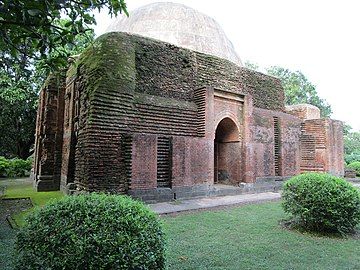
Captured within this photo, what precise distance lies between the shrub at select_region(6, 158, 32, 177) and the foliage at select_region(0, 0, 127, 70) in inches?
687

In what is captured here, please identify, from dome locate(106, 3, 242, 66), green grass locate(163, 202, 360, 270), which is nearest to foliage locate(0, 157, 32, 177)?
dome locate(106, 3, 242, 66)

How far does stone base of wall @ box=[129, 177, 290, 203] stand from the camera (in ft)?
28.6

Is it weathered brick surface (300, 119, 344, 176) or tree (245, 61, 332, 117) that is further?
tree (245, 61, 332, 117)

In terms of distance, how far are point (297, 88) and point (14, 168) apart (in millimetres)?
30828

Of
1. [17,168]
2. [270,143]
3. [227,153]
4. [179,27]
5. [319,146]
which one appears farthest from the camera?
[17,168]

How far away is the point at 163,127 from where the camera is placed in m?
9.75

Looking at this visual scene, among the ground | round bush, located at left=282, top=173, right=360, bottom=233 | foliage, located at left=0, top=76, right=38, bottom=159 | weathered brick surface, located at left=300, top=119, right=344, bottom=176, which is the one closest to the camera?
the ground

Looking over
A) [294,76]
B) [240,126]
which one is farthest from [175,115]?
[294,76]

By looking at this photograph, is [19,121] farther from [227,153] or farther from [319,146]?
[319,146]

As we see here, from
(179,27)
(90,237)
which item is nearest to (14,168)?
(179,27)

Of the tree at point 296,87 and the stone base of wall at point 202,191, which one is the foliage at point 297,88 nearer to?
the tree at point 296,87

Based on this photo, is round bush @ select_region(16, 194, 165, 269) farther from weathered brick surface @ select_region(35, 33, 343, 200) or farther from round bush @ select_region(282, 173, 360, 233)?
weathered brick surface @ select_region(35, 33, 343, 200)

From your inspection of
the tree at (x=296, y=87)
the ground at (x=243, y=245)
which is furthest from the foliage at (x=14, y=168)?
the tree at (x=296, y=87)

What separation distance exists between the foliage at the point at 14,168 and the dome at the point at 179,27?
1083 centimetres
